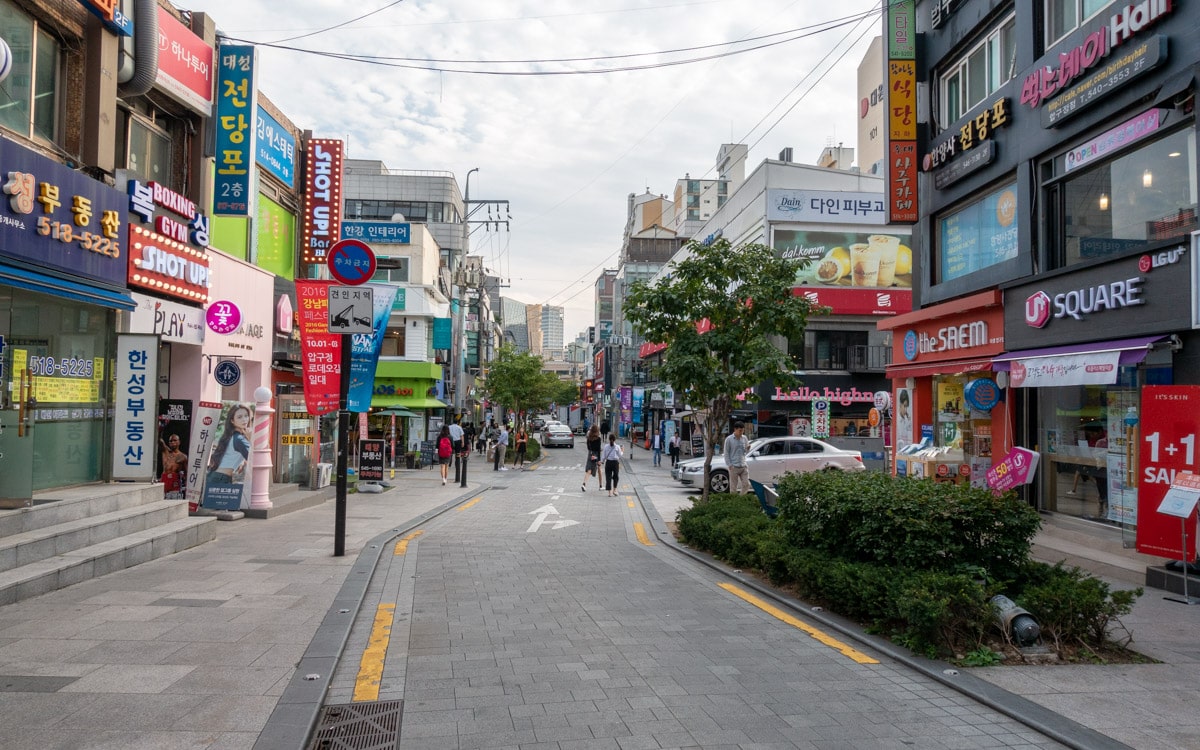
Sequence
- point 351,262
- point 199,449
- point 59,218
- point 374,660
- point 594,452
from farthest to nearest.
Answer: point 594,452 → point 199,449 → point 351,262 → point 59,218 → point 374,660

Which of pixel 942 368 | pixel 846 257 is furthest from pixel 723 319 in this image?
pixel 846 257

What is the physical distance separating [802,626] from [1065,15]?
12.0 m

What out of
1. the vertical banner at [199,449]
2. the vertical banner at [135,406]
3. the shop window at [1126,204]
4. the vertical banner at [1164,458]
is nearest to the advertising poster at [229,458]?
the vertical banner at [199,449]

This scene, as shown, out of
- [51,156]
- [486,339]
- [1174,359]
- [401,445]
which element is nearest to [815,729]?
[1174,359]

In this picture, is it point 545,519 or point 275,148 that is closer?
point 545,519

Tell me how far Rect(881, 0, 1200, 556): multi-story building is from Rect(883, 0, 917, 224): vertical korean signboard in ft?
0.32

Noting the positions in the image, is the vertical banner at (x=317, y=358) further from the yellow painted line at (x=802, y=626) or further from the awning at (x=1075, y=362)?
the awning at (x=1075, y=362)

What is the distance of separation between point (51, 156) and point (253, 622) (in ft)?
26.1

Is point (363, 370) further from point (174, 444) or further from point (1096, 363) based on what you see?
point (1096, 363)

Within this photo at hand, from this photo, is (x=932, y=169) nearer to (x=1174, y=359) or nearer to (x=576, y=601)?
(x=1174, y=359)

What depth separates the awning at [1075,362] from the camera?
36.1ft

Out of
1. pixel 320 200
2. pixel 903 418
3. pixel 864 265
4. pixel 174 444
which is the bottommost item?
pixel 174 444

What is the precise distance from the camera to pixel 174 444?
12.9 metres

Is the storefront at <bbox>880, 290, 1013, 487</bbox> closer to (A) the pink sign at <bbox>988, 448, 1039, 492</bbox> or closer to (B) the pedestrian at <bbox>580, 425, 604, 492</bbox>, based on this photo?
(A) the pink sign at <bbox>988, 448, 1039, 492</bbox>
